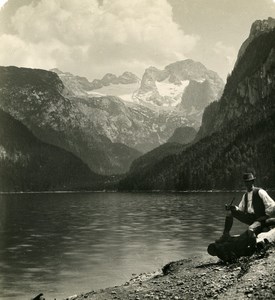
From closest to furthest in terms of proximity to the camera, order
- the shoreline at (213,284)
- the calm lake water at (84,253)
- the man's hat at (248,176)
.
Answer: the shoreline at (213,284) → the man's hat at (248,176) → the calm lake water at (84,253)

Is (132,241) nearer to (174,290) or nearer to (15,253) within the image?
(15,253)

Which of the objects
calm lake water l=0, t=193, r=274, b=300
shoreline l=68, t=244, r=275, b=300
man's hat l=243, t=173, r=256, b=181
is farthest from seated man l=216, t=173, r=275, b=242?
calm lake water l=0, t=193, r=274, b=300

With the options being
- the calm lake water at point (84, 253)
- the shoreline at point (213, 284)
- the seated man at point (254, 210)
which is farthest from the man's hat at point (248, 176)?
the calm lake water at point (84, 253)

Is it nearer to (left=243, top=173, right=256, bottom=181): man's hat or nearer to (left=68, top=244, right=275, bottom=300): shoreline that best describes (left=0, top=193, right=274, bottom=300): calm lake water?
(left=68, top=244, right=275, bottom=300): shoreline

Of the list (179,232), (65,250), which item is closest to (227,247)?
(65,250)

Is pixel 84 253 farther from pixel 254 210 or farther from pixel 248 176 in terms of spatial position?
pixel 248 176

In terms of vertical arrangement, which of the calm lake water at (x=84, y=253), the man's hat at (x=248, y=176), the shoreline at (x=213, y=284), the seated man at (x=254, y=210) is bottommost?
the calm lake water at (x=84, y=253)

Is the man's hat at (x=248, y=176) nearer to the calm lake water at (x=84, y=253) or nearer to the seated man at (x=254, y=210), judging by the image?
the seated man at (x=254, y=210)
